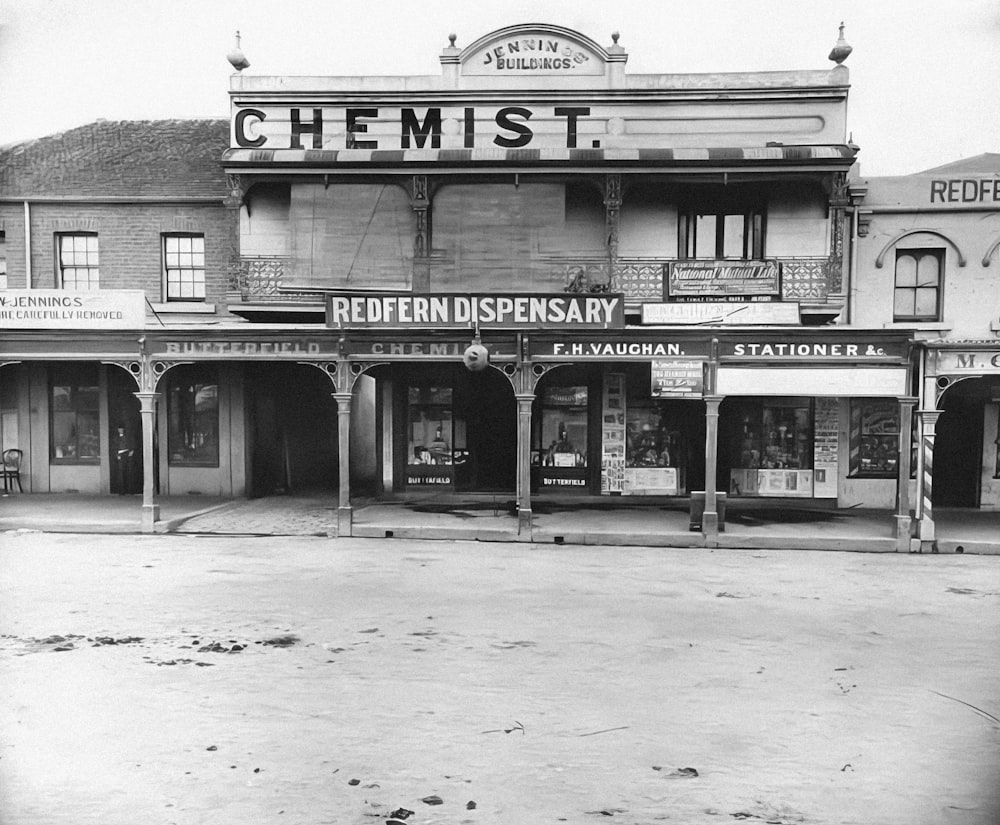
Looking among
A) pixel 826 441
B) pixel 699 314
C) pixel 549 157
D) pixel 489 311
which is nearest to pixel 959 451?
pixel 826 441

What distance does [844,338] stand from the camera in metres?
14.1

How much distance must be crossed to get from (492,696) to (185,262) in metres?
15.5

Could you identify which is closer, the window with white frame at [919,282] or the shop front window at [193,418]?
the window with white frame at [919,282]

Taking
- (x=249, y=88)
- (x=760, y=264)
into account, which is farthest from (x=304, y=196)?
(x=760, y=264)

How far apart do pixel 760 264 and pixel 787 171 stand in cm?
201

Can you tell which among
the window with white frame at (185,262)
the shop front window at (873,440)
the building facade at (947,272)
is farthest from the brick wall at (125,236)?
the shop front window at (873,440)

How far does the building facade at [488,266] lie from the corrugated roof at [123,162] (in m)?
0.24

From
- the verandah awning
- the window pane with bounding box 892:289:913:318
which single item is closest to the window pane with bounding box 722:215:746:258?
the verandah awning

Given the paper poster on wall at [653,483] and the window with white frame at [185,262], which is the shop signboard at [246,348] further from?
the paper poster on wall at [653,483]

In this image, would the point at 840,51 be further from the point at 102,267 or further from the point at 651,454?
the point at 102,267

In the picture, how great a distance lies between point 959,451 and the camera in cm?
1809

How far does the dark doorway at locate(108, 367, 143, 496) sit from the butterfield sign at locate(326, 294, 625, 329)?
711cm

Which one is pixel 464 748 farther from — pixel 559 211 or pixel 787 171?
pixel 787 171

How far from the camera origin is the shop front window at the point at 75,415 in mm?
18938
